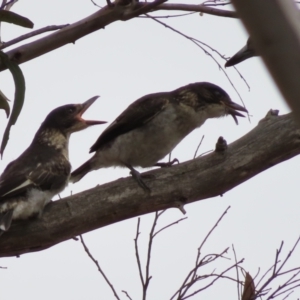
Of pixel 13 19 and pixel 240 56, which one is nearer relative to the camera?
pixel 13 19

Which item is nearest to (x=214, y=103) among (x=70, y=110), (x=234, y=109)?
(x=234, y=109)

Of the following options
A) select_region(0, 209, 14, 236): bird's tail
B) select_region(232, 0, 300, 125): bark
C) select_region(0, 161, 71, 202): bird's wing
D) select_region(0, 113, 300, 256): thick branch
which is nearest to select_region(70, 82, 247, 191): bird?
select_region(0, 161, 71, 202): bird's wing

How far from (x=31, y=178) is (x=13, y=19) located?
1.08m

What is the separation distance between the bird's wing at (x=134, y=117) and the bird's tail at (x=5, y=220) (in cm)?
137

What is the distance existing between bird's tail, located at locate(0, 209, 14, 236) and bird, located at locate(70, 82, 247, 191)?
1183 mm

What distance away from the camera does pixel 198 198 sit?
3293 millimetres

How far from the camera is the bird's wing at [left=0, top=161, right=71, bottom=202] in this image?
11.2 ft

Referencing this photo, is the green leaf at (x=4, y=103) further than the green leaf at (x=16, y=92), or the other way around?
the green leaf at (x=4, y=103)

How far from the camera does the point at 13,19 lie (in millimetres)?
2850

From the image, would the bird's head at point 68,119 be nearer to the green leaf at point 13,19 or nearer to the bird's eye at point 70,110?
the bird's eye at point 70,110

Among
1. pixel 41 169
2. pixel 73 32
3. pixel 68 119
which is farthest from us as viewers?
pixel 68 119

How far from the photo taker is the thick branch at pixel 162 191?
125 inches

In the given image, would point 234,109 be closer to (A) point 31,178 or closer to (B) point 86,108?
(B) point 86,108

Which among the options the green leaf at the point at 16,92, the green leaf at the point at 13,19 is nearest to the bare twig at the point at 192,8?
the green leaf at the point at 13,19
